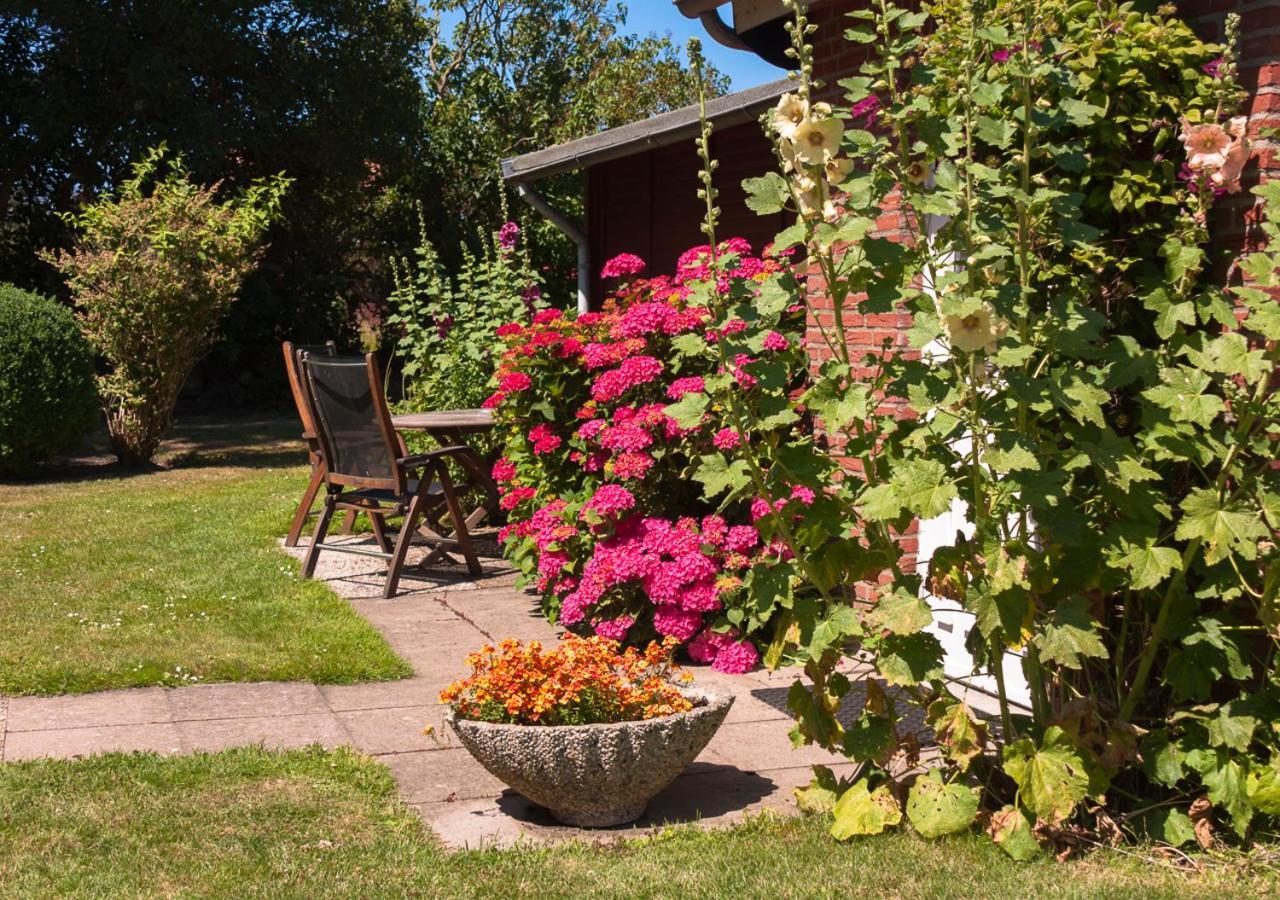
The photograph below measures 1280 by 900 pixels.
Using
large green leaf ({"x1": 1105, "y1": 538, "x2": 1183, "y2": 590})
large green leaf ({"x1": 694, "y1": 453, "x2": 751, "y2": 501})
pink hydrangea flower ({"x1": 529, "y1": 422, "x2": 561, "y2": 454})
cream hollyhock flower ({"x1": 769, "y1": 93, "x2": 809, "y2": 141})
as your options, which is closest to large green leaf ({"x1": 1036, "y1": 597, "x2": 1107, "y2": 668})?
large green leaf ({"x1": 1105, "y1": 538, "x2": 1183, "y2": 590})

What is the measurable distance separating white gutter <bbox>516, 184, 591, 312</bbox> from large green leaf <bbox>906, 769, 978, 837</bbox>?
7.70m

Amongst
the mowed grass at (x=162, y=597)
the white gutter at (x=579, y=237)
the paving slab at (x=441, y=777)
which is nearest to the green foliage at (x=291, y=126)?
the white gutter at (x=579, y=237)

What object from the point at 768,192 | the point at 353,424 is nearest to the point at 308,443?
the point at 353,424

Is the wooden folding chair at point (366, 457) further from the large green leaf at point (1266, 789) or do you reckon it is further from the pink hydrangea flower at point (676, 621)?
the large green leaf at point (1266, 789)

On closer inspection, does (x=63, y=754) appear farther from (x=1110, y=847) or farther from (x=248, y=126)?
(x=248, y=126)

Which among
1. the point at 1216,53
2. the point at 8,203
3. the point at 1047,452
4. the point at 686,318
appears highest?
the point at 8,203

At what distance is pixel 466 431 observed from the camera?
7.75 m

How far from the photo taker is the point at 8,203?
18.8m

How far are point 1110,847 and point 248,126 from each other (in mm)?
16982

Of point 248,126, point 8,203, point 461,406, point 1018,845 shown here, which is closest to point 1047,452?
point 1018,845

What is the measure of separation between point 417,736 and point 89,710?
3.94ft

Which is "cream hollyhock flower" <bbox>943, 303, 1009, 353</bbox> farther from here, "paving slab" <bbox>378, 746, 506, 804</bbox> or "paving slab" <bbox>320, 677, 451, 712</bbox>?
"paving slab" <bbox>320, 677, 451, 712</bbox>

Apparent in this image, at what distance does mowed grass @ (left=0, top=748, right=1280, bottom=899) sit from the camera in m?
3.17

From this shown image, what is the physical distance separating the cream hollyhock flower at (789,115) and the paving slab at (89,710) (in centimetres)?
290
